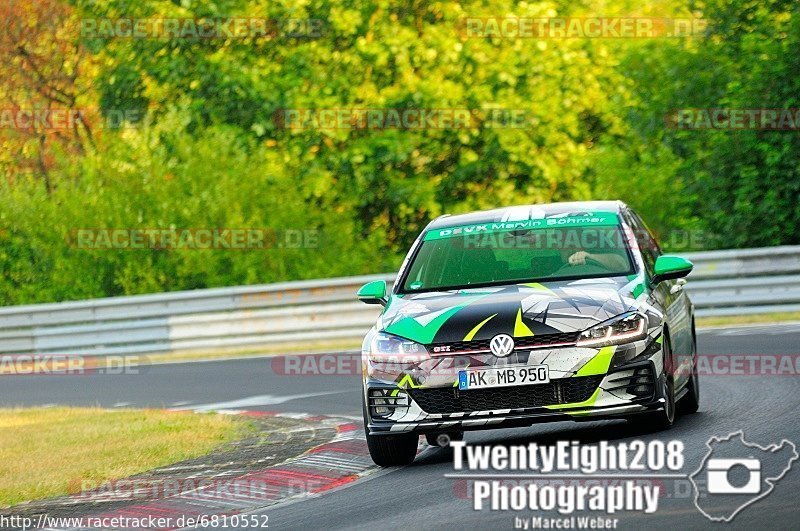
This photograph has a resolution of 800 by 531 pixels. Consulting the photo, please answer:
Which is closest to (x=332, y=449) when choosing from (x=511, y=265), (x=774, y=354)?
(x=511, y=265)

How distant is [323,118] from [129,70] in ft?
15.0

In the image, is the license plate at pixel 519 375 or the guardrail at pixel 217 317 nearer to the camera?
the license plate at pixel 519 375

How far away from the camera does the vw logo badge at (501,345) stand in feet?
30.7

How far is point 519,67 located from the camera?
2827 centimetres

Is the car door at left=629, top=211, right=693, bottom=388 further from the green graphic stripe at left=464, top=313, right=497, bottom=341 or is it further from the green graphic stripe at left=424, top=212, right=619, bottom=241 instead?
the green graphic stripe at left=464, top=313, right=497, bottom=341

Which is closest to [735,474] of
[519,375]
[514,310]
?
[519,375]

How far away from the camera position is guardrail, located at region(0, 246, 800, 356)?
73.0 feet

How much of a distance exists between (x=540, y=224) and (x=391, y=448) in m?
2.02

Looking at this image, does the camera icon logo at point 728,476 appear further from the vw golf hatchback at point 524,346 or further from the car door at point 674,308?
the car door at point 674,308

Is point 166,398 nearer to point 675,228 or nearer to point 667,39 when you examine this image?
point 675,228

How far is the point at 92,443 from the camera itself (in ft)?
41.5

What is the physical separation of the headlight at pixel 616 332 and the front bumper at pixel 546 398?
5 cm

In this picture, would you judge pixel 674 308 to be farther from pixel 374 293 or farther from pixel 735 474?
pixel 735 474

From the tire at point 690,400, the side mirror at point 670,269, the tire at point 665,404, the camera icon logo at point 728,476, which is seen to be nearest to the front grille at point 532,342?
the tire at point 665,404
